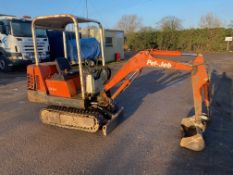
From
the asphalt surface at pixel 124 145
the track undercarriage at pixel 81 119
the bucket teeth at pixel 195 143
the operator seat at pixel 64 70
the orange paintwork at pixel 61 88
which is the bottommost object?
the asphalt surface at pixel 124 145

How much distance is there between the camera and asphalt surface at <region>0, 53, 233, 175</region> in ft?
12.0

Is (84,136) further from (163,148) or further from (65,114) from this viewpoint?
(163,148)

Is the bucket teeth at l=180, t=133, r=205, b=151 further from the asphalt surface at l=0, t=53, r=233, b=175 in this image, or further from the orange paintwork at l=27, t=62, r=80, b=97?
the orange paintwork at l=27, t=62, r=80, b=97

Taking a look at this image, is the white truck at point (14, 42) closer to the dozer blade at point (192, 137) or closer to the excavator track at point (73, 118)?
the excavator track at point (73, 118)

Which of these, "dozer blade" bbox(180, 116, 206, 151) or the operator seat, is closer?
"dozer blade" bbox(180, 116, 206, 151)

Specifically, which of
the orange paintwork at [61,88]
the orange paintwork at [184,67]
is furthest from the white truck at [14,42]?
the orange paintwork at [184,67]

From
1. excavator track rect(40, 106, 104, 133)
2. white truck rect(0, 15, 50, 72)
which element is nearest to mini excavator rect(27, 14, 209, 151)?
excavator track rect(40, 106, 104, 133)

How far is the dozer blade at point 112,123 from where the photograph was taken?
470 centimetres

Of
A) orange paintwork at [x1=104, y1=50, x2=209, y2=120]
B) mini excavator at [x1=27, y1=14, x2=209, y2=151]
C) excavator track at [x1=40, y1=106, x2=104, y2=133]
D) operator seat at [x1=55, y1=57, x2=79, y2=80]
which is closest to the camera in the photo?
orange paintwork at [x1=104, y1=50, x2=209, y2=120]

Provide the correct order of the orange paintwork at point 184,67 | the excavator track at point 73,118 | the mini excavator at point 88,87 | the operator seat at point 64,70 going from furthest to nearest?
1. the operator seat at point 64,70
2. the excavator track at point 73,118
3. the mini excavator at point 88,87
4. the orange paintwork at point 184,67

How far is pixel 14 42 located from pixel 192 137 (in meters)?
11.3

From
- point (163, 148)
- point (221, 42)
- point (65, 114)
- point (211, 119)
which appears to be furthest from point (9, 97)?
point (221, 42)

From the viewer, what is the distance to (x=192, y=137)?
4.18 meters

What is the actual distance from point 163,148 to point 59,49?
42.9ft
